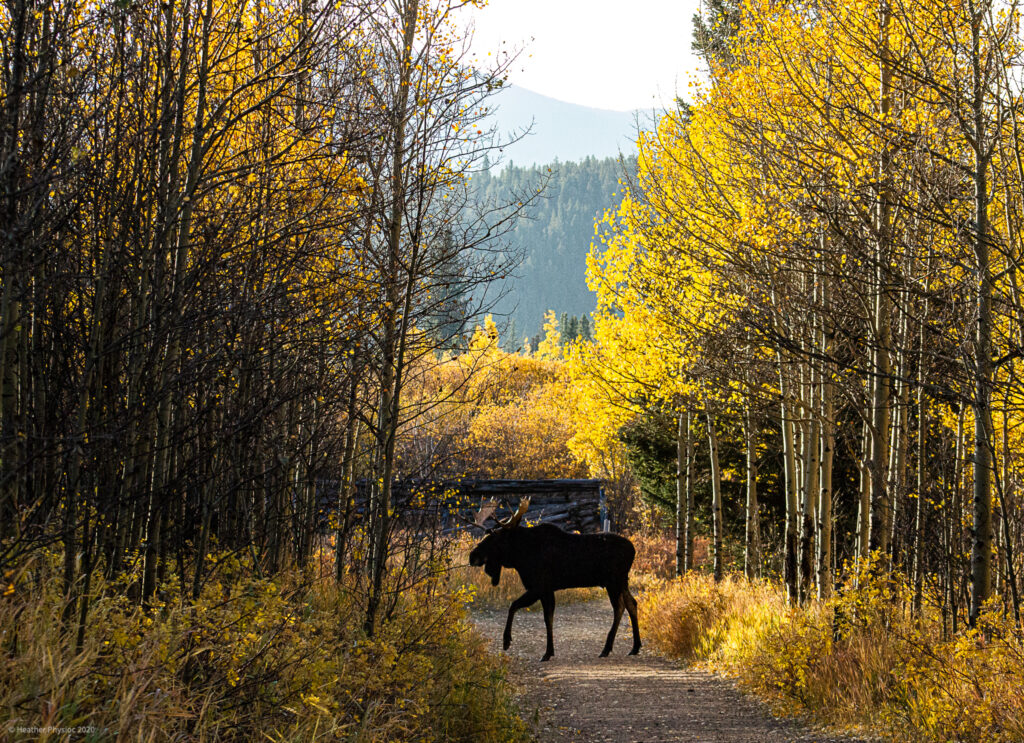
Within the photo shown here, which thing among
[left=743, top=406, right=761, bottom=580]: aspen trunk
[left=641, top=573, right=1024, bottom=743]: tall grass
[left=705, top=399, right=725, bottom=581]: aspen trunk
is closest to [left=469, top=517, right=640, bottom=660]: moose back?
[left=641, top=573, right=1024, bottom=743]: tall grass

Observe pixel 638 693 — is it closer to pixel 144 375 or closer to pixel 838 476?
pixel 144 375

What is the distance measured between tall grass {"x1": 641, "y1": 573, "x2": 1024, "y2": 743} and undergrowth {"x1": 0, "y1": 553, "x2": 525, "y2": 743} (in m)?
2.71

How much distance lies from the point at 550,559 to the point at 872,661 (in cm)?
404

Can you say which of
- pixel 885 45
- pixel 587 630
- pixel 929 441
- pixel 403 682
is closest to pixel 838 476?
pixel 929 441

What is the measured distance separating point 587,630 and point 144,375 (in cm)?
1075

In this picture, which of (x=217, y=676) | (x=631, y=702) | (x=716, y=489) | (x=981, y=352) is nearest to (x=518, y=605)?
(x=631, y=702)

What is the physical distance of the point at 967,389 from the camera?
6.77 meters

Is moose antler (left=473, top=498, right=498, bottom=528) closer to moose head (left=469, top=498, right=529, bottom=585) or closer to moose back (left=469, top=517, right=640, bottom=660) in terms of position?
moose head (left=469, top=498, right=529, bottom=585)

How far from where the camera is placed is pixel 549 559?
9.81 meters

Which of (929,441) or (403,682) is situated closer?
(403,682)

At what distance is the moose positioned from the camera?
9688 millimetres

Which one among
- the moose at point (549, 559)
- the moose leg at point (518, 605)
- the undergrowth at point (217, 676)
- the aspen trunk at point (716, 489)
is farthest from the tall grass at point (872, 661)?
the undergrowth at point (217, 676)

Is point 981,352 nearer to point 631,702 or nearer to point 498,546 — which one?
point 631,702

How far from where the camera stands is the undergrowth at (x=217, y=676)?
3287mm
